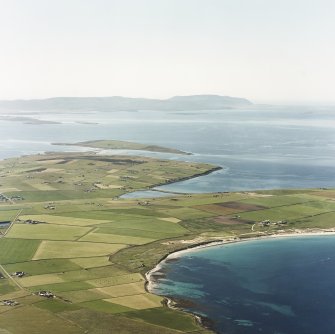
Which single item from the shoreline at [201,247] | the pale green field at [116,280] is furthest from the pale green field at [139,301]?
the pale green field at [116,280]

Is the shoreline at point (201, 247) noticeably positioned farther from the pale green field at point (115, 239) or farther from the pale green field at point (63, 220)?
the pale green field at point (63, 220)

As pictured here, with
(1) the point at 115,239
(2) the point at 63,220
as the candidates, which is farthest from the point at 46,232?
(1) the point at 115,239

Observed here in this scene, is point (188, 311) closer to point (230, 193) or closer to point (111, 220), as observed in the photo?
point (111, 220)

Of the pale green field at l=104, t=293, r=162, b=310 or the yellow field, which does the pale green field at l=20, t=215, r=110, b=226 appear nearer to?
the yellow field

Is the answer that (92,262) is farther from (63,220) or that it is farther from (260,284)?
(63,220)

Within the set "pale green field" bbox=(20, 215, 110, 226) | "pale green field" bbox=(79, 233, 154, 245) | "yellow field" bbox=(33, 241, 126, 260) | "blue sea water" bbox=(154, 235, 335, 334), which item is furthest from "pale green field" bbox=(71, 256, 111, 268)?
"pale green field" bbox=(20, 215, 110, 226)
